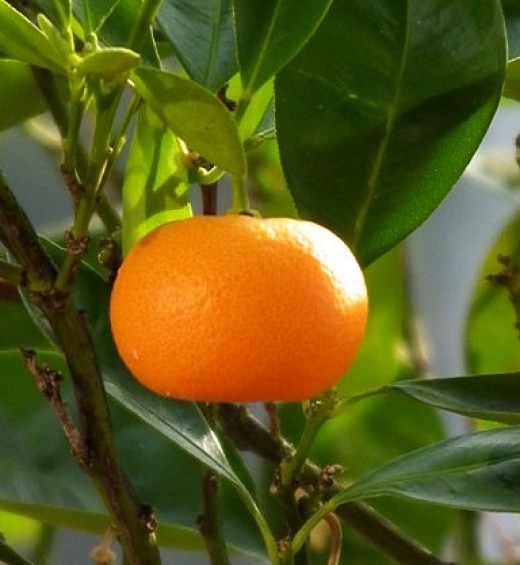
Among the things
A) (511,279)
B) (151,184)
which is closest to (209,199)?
(151,184)

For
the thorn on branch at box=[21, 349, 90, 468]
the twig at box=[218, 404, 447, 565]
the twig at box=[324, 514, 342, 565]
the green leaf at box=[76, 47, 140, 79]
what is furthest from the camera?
the twig at box=[218, 404, 447, 565]

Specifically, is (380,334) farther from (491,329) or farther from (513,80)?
(513,80)

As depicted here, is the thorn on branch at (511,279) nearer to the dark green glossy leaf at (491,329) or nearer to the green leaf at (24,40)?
the dark green glossy leaf at (491,329)

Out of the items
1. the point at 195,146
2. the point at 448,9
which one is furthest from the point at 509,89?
the point at 195,146

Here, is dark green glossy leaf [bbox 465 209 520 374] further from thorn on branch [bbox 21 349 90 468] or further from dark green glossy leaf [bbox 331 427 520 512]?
thorn on branch [bbox 21 349 90 468]

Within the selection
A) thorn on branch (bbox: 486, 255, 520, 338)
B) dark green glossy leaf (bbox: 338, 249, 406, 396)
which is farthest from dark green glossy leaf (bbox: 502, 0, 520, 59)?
dark green glossy leaf (bbox: 338, 249, 406, 396)

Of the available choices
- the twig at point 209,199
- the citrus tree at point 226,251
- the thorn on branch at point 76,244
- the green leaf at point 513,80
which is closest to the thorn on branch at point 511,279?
the citrus tree at point 226,251
